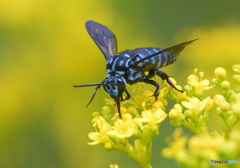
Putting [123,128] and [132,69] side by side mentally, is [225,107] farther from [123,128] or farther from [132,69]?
[132,69]

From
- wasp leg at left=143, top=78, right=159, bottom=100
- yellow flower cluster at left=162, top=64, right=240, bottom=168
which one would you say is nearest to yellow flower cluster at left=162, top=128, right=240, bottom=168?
yellow flower cluster at left=162, top=64, right=240, bottom=168

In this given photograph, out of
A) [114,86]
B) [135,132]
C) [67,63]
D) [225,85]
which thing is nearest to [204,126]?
[225,85]

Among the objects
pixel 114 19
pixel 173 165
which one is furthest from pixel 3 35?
pixel 173 165

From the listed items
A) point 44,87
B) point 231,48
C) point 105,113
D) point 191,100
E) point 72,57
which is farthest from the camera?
point 231,48

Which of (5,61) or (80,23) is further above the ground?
(80,23)

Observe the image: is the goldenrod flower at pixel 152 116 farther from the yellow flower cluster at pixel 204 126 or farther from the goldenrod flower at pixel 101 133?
the goldenrod flower at pixel 101 133

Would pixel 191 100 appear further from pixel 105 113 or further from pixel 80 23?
pixel 80 23
